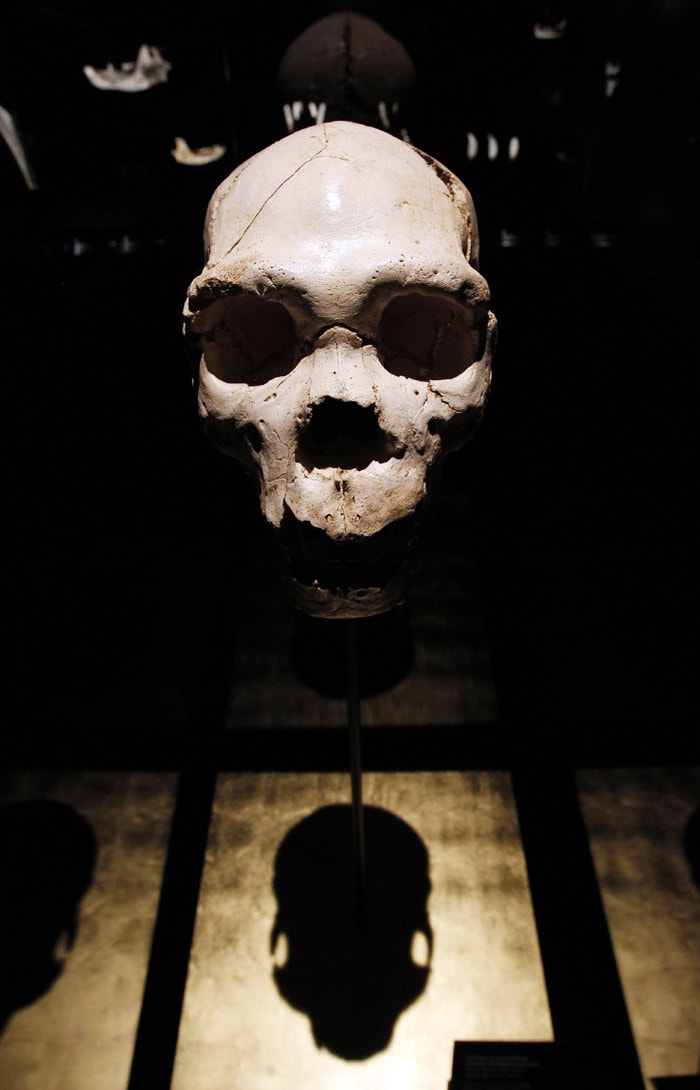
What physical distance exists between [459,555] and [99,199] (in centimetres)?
158

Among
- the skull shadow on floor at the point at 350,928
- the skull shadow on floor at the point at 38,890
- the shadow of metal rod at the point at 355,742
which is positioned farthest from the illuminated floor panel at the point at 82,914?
the shadow of metal rod at the point at 355,742

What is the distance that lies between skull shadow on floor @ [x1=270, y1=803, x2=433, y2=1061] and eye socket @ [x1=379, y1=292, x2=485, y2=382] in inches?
46.4

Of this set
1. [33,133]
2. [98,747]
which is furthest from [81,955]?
[33,133]

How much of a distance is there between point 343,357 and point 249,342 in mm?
270

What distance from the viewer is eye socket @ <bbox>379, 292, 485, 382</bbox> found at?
121 cm

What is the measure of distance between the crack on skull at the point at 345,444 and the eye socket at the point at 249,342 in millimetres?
203

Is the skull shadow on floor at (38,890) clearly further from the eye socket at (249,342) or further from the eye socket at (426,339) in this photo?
the eye socket at (426,339)

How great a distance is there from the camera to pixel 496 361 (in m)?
1.88

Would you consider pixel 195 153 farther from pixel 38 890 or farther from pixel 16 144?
pixel 38 890

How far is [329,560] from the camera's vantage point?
105 centimetres

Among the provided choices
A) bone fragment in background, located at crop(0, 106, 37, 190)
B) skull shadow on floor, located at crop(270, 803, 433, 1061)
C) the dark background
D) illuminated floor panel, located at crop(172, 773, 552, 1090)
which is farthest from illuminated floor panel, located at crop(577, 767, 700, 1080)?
bone fragment in background, located at crop(0, 106, 37, 190)

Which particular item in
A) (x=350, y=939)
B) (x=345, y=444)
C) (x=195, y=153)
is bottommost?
(x=350, y=939)

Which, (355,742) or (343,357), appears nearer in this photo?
(343,357)

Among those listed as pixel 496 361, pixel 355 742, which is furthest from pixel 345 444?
pixel 496 361
